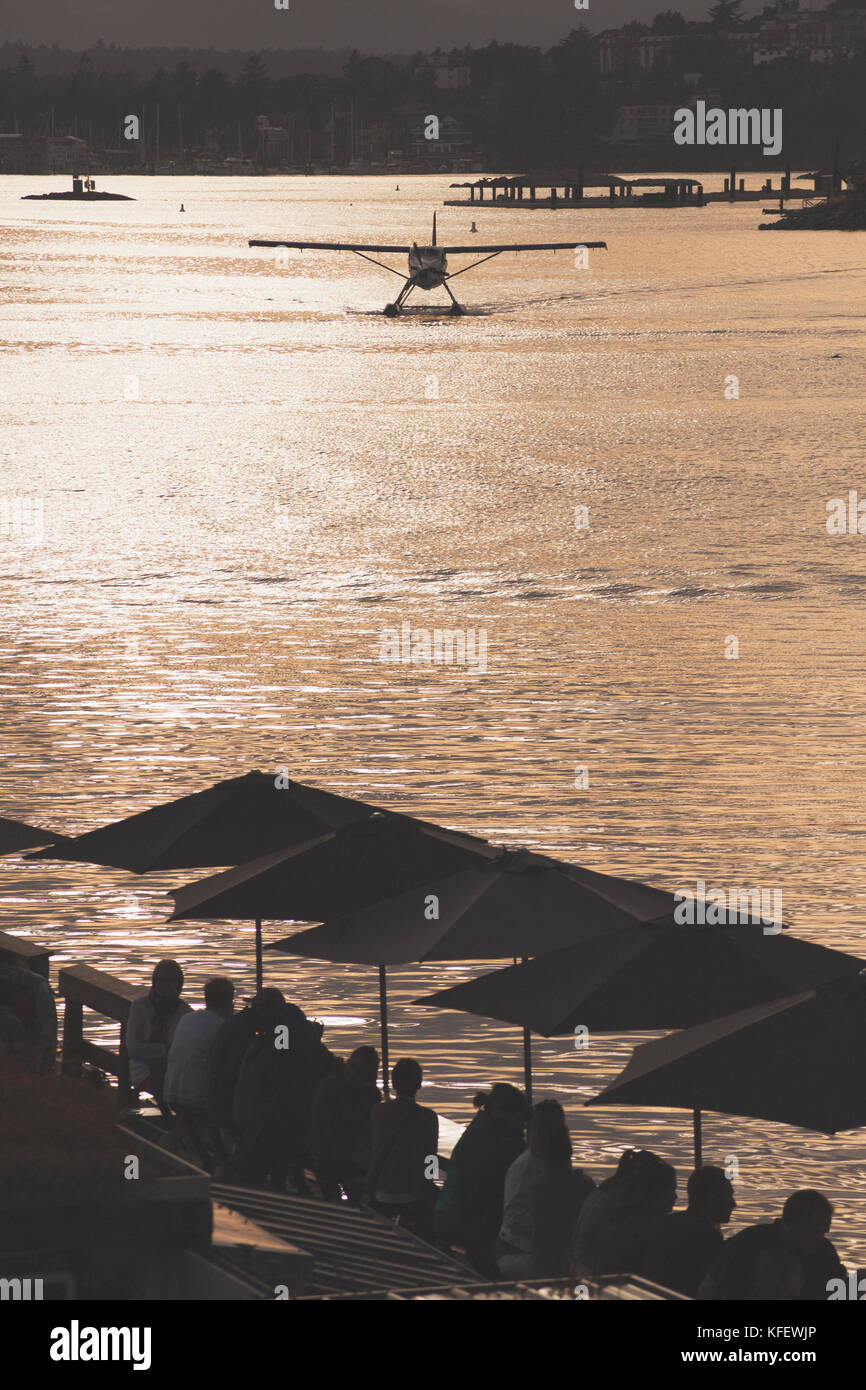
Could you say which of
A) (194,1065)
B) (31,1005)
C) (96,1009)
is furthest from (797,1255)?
(96,1009)

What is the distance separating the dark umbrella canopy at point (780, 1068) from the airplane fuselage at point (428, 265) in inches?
4107

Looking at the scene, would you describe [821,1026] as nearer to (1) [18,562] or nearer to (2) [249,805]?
(2) [249,805]

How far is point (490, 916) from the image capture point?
11.8 metres

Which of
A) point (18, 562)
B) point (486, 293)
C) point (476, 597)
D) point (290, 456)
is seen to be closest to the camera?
point (476, 597)

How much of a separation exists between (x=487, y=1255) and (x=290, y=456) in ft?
184

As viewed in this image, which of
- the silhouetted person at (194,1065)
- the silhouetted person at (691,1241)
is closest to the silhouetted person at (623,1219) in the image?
the silhouetted person at (691,1241)

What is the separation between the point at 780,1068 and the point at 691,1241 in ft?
2.80

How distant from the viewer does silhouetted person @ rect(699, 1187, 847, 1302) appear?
8.20 meters

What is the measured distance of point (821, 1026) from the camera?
9180mm

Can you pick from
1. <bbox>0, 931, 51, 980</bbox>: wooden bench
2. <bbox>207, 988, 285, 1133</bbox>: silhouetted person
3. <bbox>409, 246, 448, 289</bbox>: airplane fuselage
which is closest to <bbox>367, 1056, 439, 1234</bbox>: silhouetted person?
<bbox>207, 988, 285, 1133</bbox>: silhouetted person

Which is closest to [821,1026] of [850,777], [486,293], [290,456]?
[850,777]

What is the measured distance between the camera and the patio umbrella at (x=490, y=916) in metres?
11.6

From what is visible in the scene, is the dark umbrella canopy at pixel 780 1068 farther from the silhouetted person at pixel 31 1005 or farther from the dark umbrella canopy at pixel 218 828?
the dark umbrella canopy at pixel 218 828
